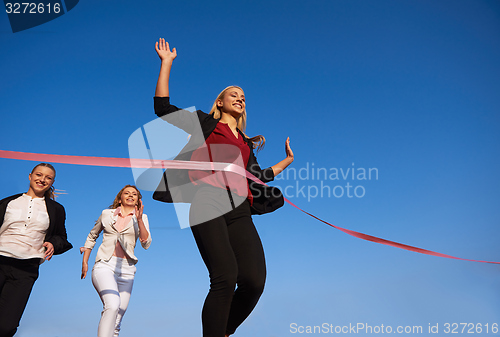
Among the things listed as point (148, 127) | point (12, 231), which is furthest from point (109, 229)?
point (148, 127)

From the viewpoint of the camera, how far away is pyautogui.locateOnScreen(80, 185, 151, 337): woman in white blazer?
446 cm

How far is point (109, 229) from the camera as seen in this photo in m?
5.11

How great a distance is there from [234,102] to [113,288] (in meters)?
2.52

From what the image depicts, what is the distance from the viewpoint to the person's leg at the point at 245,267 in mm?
2969

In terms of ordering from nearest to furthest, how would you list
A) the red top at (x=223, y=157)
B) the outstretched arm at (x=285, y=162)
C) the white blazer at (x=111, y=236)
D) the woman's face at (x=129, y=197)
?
the red top at (x=223, y=157)
the outstretched arm at (x=285, y=162)
the white blazer at (x=111, y=236)
the woman's face at (x=129, y=197)

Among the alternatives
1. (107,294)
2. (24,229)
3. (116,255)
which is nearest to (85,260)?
(116,255)

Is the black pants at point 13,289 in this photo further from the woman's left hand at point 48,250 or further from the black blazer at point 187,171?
the black blazer at point 187,171

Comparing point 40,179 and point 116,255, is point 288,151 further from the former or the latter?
point 40,179

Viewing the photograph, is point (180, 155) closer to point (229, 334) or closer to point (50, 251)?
point (229, 334)

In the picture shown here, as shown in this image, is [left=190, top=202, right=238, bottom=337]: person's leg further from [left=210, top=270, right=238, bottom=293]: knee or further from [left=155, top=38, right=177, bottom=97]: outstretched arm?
[left=155, top=38, right=177, bottom=97]: outstretched arm

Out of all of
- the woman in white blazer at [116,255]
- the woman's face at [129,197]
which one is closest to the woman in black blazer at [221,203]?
the woman in white blazer at [116,255]

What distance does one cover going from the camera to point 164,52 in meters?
3.11

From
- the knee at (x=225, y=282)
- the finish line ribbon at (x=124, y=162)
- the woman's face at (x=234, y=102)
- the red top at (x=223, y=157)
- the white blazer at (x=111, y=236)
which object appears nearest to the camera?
the knee at (x=225, y=282)

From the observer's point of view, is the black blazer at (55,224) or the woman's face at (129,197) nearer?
the black blazer at (55,224)
